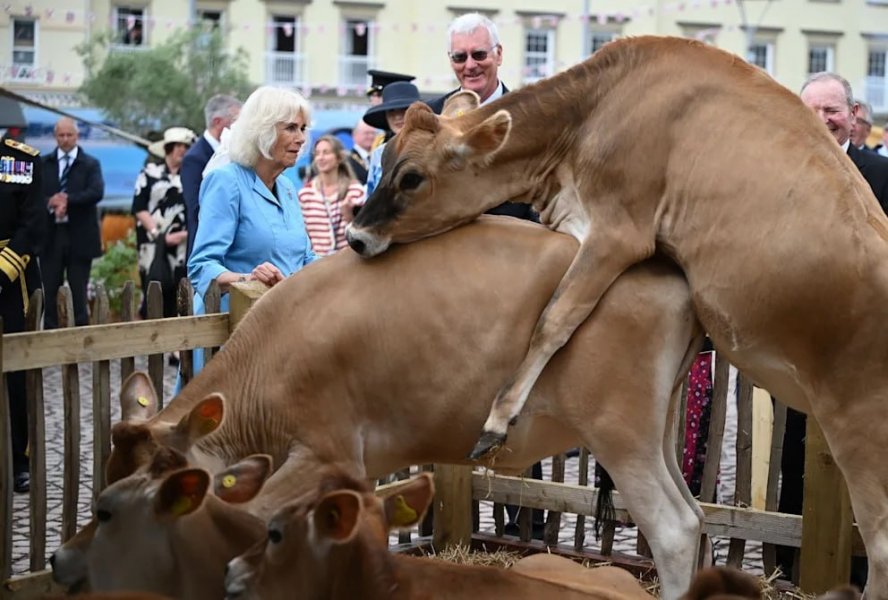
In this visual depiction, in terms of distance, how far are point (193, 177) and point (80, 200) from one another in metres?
6.56

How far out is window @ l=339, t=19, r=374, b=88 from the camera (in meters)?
46.5

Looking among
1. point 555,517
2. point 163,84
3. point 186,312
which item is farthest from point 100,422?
point 163,84

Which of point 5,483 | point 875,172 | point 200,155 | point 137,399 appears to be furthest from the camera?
point 200,155

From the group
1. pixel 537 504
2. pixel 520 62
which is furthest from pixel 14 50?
pixel 537 504

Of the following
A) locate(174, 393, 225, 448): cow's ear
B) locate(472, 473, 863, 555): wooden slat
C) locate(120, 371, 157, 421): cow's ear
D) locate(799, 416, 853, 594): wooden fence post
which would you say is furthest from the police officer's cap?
locate(174, 393, 225, 448): cow's ear

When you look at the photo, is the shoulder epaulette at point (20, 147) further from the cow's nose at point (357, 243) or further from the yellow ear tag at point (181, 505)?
the yellow ear tag at point (181, 505)

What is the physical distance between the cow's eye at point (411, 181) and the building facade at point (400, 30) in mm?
37278

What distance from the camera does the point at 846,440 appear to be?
4.50m

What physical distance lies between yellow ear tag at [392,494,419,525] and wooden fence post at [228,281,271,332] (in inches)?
82.7

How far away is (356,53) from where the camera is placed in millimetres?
47312

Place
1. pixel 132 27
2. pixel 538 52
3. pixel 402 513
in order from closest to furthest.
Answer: pixel 402 513, pixel 132 27, pixel 538 52

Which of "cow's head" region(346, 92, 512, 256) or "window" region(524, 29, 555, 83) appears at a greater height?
"window" region(524, 29, 555, 83)

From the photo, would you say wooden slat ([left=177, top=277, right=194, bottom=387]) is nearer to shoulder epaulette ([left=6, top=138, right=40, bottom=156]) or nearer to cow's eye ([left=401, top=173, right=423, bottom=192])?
cow's eye ([left=401, top=173, right=423, bottom=192])

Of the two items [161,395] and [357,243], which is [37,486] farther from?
[357,243]
